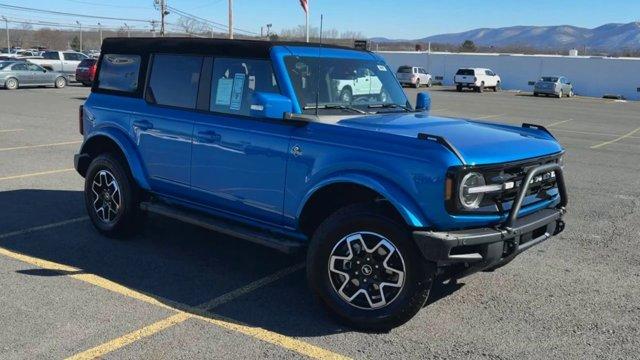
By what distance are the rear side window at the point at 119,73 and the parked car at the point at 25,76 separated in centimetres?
2566

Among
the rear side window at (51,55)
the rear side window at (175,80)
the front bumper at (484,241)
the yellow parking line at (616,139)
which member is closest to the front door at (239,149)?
the rear side window at (175,80)

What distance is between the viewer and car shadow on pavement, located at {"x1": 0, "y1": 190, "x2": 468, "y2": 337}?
170 inches

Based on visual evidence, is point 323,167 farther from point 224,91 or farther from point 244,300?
point 224,91

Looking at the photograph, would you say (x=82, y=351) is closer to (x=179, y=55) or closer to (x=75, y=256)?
(x=75, y=256)

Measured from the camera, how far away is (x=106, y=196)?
19.5 ft

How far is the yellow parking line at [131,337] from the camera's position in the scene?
3615 millimetres

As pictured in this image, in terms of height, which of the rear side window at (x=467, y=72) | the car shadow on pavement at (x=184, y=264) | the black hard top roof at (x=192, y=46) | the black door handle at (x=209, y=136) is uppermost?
the rear side window at (x=467, y=72)

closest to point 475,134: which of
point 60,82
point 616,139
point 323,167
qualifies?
point 323,167

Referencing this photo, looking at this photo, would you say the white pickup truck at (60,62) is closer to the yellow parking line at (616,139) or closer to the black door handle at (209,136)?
the yellow parking line at (616,139)

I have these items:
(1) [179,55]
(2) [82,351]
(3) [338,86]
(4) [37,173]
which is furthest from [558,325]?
(4) [37,173]

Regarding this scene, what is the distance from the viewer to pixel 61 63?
118 feet

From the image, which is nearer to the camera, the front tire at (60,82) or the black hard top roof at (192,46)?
the black hard top roof at (192,46)

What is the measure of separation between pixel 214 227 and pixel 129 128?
59.2 inches

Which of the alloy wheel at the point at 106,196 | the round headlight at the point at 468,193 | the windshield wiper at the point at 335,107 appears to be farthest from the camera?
the alloy wheel at the point at 106,196
